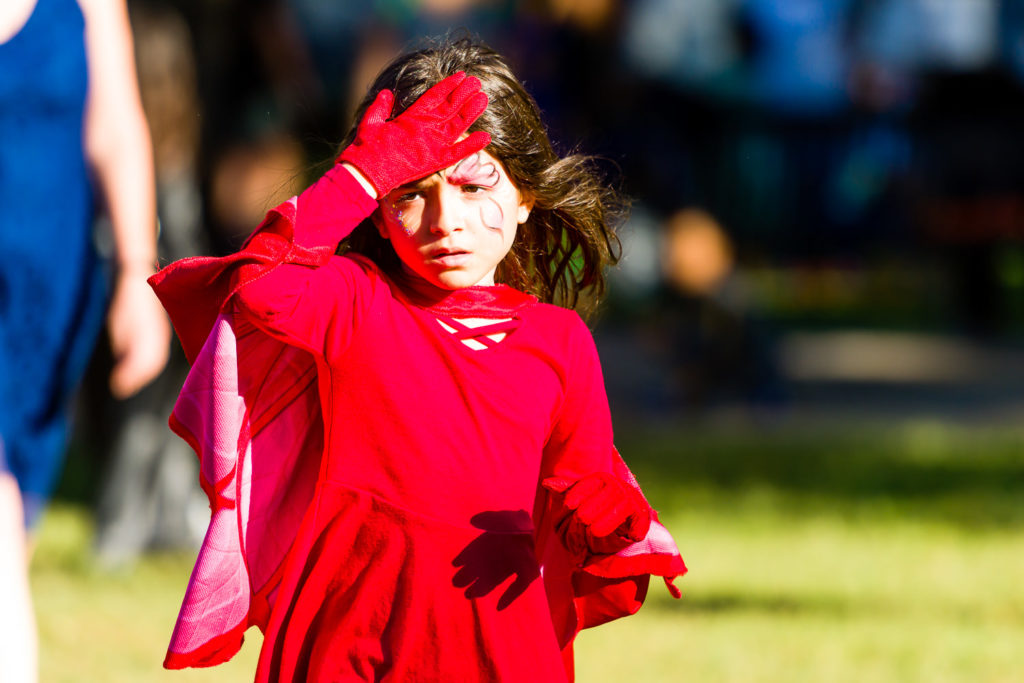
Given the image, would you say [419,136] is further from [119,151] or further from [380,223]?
[119,151]

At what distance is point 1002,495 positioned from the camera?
7031mm

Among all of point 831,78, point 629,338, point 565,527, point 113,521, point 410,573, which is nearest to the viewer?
point 410,573

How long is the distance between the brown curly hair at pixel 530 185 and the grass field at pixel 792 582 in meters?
1.95

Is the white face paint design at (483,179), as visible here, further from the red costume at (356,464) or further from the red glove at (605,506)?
the red glove at (605,506)

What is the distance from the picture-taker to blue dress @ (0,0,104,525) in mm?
2875

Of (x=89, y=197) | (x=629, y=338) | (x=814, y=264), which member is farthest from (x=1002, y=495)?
(x=814, y=264)

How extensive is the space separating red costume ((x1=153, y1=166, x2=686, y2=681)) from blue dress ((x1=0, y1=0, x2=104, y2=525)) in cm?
93

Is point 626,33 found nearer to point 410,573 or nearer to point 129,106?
point 129,106

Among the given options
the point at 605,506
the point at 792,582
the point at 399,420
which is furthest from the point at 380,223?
the point at 792,582

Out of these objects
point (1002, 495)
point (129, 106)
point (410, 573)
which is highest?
point (129, 106)

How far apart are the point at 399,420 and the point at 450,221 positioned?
0.98ft

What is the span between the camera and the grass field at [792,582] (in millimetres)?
4230

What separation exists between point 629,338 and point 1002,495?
839 centimetres

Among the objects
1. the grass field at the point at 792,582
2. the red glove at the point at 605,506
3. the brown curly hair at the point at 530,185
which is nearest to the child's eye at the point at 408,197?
the brown curly hair at the point at 530,185
